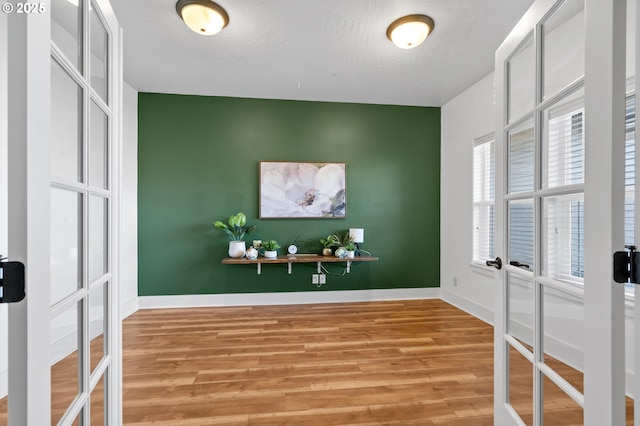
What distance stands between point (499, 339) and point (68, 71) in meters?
1.89

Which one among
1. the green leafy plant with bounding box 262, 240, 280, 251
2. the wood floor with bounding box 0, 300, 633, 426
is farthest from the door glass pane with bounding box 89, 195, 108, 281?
the green leafy plant with bounding box 262, 240, 280, 251

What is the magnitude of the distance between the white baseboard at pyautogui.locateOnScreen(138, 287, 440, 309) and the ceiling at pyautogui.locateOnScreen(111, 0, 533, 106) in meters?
2.48

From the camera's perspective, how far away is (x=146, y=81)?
3322 millimetres

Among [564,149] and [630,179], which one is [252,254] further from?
[630,179]

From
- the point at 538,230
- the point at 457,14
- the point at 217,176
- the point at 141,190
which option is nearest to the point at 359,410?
the point at 538,230

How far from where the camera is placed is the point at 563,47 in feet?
3.39

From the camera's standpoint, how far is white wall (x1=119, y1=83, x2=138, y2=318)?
11.0 ft

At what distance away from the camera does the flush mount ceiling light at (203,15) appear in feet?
6.79

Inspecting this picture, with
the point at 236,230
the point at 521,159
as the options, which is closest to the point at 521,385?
the point at 521,159

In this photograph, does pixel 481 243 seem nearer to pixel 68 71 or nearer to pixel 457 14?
pixel 457 14

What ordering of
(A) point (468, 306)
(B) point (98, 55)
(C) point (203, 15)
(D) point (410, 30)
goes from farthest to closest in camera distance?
(A) point (468, 306) < (D) point (410, 30) < (C) point (203, 15) < (B) point (98, 55)

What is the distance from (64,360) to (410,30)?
2.70 metres

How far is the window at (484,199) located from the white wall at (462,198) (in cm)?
5

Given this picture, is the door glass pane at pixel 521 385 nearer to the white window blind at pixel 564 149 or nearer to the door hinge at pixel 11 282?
the white window blind at pixel 564 149
